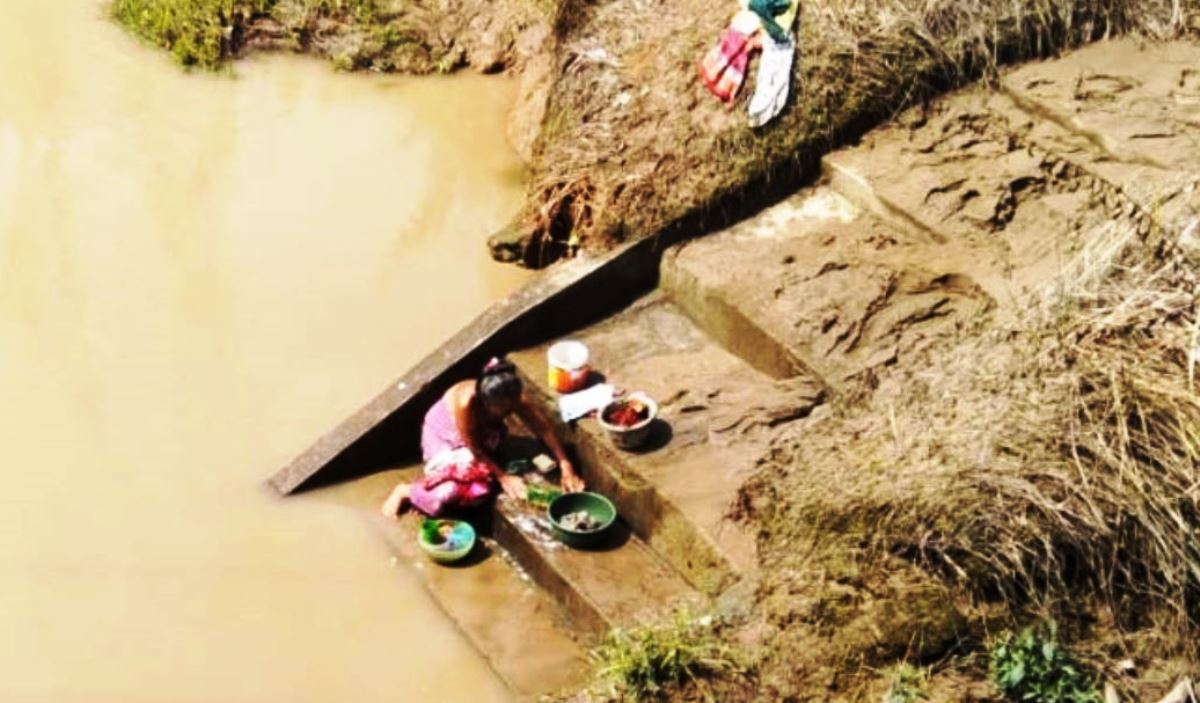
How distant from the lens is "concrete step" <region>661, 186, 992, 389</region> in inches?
289

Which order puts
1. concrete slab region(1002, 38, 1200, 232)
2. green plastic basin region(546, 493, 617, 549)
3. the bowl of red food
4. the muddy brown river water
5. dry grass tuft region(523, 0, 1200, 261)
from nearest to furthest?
the muddy brown river water
green plastic basin region(546, 493, 617, 549)
the bowl of red food
concrete slab region(1002, 38, 1200, 232)
dry grass tuft region(523, 0, 1200, 261)

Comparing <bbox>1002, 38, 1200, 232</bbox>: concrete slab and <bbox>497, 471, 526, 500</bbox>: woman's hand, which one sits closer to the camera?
<bbox>497, 471, 526, 500</bbox>: woman's hand

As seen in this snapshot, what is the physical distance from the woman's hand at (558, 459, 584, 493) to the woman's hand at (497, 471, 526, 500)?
17 cm

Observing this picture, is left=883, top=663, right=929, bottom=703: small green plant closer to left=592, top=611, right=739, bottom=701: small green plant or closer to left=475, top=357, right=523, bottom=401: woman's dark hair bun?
left=592, top=611, right=739, bottom=701: small green plant

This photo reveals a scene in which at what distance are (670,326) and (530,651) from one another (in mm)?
1789

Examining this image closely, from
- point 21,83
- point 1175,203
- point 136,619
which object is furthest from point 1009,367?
point 21,83

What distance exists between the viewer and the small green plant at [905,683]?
6000mm

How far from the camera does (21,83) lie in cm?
996

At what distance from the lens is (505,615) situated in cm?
699

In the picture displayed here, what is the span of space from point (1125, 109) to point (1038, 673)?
3.14m

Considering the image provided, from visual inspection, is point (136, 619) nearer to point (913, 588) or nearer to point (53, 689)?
point (53, 689)

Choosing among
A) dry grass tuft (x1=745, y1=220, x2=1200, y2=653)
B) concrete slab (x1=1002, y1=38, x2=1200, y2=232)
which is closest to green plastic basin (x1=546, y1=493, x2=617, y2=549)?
dry grass tuft (x1=745, y1=220, x2=1200, y2=653)

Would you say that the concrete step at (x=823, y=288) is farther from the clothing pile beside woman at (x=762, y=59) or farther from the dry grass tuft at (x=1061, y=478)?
the dry grass tuft at (x=1061, y=478)

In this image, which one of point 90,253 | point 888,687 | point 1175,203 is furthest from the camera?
point 90,253
